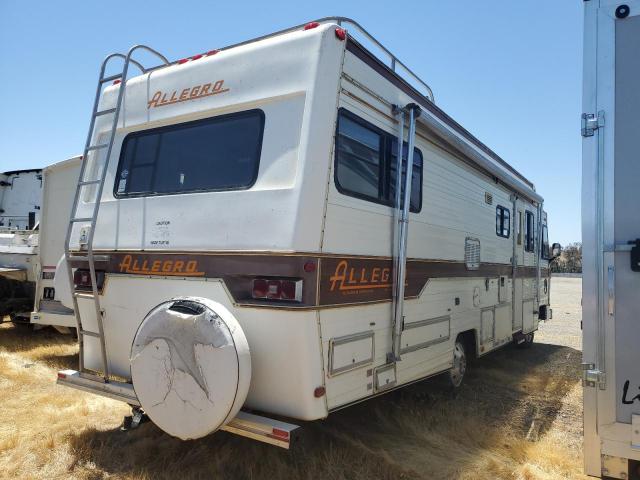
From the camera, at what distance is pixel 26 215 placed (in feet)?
36.0

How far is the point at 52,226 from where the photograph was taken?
7.66 meters

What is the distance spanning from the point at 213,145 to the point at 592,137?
101 inches

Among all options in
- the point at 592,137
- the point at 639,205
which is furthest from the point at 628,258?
the point at 592,137

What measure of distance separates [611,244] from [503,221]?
4489 millimetres

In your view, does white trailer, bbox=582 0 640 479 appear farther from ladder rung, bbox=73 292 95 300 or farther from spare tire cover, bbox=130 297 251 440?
ladder rung, bbox=73 292 95 300

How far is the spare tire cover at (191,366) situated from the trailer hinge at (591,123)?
238cm

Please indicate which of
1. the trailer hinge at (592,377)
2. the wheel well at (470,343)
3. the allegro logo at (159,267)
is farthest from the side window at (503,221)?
the allegro logo at (159,267)

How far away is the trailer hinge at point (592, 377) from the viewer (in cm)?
281

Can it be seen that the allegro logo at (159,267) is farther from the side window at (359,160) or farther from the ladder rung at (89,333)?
the side window at (359,160)

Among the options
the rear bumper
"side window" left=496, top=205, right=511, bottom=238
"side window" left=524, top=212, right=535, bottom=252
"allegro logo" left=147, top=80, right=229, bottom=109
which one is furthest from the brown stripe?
"side window" left=524, top=212, right=535, bottom=252

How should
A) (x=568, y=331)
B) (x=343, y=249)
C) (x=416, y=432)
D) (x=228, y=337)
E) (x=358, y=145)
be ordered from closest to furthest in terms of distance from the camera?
(x=228, y=337)
(x=343, y=249)
(x=358, y=145)
(x=416, y=432)
(x=568, y=331)

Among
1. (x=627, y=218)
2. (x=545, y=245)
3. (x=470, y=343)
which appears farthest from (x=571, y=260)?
(x=627, y=218)

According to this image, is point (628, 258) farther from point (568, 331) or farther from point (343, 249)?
point (568, 331)

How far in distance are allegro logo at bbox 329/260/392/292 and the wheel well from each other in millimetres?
2366
